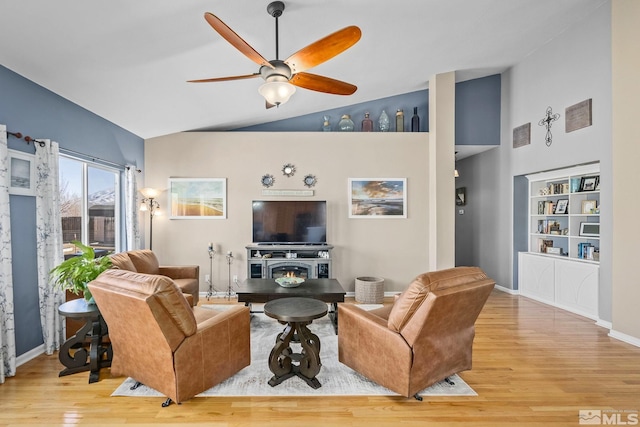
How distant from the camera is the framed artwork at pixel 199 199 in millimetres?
5633

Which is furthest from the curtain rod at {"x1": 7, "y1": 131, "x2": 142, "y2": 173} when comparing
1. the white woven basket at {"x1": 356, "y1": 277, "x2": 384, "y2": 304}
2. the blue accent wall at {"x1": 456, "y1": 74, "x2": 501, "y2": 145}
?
the blue accent wall at {"x1": 456, "y1": 74, "x2": 501, "y2": 145}

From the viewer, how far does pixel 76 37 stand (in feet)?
8.52

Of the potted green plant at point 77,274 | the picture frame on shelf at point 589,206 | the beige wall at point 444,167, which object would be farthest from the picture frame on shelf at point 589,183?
the potted green plant at point 77,274

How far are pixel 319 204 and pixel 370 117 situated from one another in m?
1.96

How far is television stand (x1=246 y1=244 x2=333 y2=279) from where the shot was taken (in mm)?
5297

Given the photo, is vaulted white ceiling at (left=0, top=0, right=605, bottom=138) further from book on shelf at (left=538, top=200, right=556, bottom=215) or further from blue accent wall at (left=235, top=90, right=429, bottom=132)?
book on shelf at (left=538, top=200, right=556, bottom=215)

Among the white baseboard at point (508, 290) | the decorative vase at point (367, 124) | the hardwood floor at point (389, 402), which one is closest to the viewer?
the hardwood floor at point (389, 402)

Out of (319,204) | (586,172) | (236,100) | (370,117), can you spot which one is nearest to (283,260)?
(319,204)

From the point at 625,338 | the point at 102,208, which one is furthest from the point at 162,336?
the point at 625,338

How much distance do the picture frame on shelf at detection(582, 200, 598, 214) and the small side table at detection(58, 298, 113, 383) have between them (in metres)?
6.20

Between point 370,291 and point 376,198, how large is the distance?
163 centimetres

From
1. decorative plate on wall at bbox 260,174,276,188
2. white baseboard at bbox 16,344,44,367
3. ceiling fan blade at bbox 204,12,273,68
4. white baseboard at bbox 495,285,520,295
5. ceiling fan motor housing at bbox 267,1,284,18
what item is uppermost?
ceiling fan motor housing at bbox 267,1,284,18

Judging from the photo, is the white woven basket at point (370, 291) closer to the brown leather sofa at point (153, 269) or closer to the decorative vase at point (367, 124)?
the brown leather sofa at point (153, 269)

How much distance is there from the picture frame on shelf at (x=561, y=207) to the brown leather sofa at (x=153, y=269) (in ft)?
18.4
